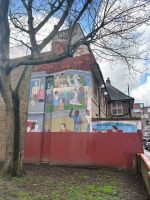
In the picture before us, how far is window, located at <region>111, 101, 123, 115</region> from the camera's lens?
27712 mm

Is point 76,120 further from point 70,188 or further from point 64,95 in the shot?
point 70,188

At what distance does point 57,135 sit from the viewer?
16031 millimetres

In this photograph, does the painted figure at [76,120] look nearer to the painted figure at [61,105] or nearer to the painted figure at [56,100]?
the painted figure at [61,105]

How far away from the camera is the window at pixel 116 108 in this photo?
90.9ft

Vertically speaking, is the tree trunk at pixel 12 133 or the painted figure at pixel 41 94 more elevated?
the painted figure at pixel 41 94

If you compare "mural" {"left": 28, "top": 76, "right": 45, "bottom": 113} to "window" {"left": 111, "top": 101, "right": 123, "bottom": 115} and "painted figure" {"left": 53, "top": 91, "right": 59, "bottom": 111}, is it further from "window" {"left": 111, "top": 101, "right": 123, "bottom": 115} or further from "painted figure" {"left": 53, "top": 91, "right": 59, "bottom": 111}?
"window" {"left": 111, "top": 101, "right": 123, "bottom": 115}

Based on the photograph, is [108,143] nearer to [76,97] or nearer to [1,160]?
[76,97]

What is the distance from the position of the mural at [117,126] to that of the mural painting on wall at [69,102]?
0.54 m

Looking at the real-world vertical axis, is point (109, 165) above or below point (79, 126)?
below

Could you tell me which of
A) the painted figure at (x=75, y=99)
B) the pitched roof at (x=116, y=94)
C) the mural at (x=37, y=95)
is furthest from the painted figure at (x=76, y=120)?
the pitched roof at (x=116, y=94)

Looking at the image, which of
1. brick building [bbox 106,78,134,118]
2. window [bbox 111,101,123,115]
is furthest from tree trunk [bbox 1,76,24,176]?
window [bbox 111,101,123,115]

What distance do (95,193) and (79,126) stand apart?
748 cm

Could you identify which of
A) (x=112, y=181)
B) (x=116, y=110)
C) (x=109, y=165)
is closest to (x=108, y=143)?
(x=109, y=165)

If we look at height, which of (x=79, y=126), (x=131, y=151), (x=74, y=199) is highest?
(x=79, y=126)
